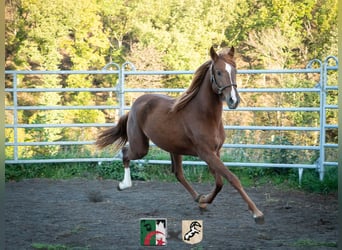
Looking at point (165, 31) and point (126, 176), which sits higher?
point (165, 31)

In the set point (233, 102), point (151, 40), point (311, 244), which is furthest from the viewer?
point (151, 40)

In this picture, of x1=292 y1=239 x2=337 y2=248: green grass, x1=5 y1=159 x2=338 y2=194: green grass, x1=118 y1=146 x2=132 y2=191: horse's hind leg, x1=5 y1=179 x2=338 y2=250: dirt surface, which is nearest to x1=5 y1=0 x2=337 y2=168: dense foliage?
x1=5 y1=159 x2=338 y2=194: green grass

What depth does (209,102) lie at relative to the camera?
3.54 meters

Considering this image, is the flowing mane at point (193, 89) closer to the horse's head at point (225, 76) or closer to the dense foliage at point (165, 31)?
the horse's head at point (225, 76)

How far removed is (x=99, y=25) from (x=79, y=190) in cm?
355

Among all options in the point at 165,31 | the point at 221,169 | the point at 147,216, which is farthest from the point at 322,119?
the point at 165,31

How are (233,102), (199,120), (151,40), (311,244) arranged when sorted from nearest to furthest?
(311,244)
(233,102)
(199,120)
(151,40)

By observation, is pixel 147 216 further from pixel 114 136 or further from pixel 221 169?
pixel 114 136

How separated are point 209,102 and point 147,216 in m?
1.12

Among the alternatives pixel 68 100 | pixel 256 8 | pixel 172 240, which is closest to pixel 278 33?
pixel 256 8

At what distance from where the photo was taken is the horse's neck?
3521mm

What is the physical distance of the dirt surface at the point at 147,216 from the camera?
3.00 meters

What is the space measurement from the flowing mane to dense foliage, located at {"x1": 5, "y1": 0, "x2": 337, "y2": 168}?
3.09 m

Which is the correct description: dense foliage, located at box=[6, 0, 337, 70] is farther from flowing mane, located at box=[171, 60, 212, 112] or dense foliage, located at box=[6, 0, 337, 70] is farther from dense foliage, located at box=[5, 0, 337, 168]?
flowing mane, located at box=[171, 60, 212, 112]
